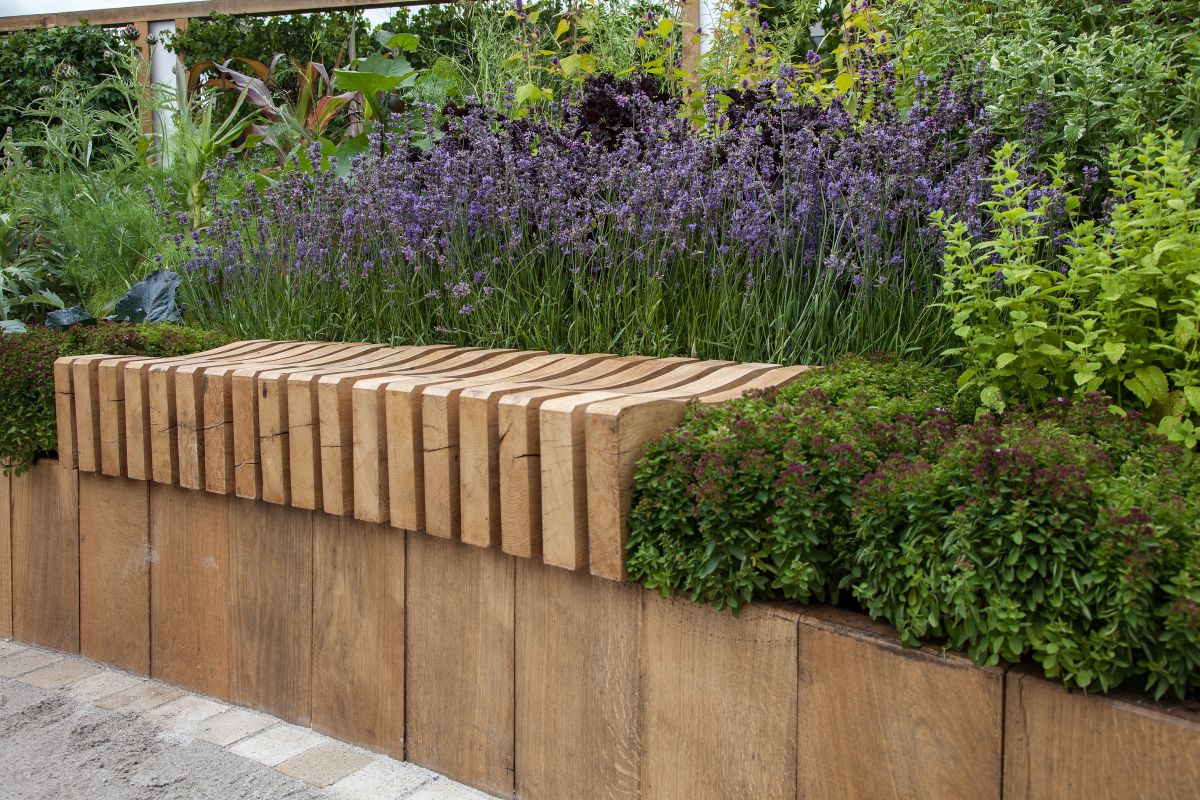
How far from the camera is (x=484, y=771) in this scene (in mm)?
2295

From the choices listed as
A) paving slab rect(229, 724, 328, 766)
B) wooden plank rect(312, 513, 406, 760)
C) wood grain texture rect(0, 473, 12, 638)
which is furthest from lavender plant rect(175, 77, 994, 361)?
paving slab rect(229, 724, 328, 766)

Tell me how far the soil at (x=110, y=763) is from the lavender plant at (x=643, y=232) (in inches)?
55.3

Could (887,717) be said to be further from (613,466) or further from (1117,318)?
(1117,318)

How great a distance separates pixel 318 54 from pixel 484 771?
8272mm

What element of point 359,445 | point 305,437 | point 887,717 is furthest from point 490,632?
point 887,717

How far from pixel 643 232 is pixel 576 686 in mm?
1355

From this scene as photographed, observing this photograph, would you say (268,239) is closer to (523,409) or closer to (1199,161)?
(523,409)

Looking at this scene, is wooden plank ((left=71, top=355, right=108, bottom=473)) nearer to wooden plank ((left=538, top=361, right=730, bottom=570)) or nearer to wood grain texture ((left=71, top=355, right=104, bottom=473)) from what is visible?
wood grain texture ((left=71, top=355, right=104, bottom=473))

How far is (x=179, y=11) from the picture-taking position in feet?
33.5

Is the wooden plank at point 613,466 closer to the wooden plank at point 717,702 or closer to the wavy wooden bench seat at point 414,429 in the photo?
the wavy wooden bench seat at point 414,429

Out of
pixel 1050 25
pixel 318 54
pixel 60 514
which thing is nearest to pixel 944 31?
pixel 1050 25

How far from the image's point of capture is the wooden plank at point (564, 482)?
6.59ft

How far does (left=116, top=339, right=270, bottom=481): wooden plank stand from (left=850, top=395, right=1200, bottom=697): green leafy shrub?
210 centimetres

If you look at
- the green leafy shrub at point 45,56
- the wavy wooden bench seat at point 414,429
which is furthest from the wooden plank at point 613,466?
the green leafy shrub at point 45,56
